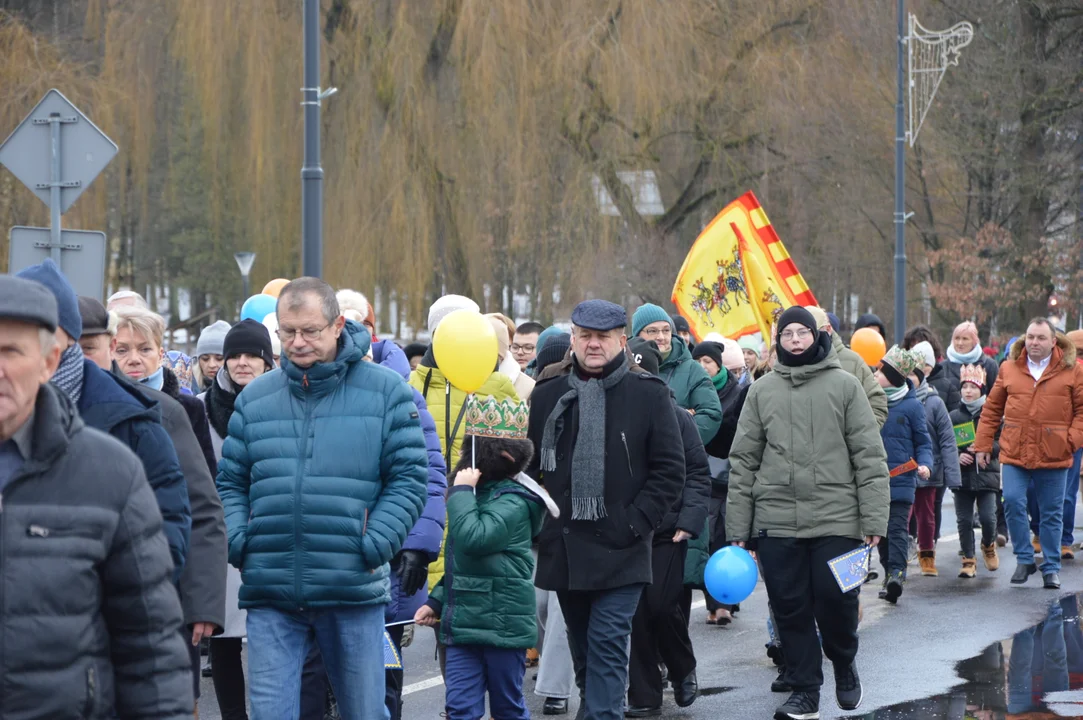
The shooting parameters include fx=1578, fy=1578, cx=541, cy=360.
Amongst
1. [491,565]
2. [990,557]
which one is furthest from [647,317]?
[990,557]

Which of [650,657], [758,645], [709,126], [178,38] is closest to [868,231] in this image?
[709,126]

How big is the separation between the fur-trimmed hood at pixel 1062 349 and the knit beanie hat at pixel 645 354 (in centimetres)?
439

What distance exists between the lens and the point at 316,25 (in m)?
13.9

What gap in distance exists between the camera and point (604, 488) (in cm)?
627

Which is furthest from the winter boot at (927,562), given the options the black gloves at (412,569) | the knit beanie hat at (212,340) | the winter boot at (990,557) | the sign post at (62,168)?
the black gloves at (412,569)

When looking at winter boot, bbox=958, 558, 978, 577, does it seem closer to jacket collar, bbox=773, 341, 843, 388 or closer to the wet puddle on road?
the wet puddle on road

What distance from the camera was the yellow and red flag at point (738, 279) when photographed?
1305 centimetres

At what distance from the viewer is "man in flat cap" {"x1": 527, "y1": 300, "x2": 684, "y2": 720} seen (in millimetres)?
6180

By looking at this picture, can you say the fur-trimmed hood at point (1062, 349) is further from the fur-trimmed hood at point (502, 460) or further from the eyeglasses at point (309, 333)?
the eyeglasses at point (309, 333)

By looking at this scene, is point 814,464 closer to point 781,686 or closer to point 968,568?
point 781,686

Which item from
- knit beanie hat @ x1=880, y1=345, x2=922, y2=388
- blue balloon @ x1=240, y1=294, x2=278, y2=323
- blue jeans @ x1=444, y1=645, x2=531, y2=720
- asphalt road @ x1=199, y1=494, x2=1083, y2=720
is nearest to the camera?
blue jeans @ x1=444, y1=645, x2=531, y2=720

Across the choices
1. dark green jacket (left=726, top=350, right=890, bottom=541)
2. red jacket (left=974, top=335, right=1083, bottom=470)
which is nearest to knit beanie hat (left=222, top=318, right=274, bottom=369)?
dark green jacket (left=726, top=350, right=890, bottom=541)

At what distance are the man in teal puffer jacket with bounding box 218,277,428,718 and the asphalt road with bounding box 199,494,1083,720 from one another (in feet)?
7.16

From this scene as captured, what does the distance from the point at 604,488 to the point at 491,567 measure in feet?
2.39
